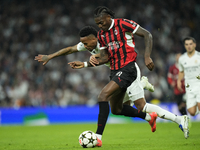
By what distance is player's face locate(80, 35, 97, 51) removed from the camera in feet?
18.3

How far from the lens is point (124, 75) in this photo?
5.16 metres

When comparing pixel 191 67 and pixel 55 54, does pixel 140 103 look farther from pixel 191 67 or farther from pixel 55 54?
pixel 191 67

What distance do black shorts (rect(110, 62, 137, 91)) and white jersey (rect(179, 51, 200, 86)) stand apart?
248 centimetres

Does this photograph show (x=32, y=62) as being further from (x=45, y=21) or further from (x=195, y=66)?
(x=195, y=66)

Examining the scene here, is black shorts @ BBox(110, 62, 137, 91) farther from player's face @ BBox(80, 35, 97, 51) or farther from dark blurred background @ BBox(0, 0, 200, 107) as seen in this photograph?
dark blurred background @ BBox(0, 0, 200, 107)

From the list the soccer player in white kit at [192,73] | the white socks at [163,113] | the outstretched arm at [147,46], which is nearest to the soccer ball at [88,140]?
the outstretched arm at [147,46]

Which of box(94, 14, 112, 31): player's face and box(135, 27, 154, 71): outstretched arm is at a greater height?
box(94, 14, 112, 31): player's face

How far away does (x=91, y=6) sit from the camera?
1795 centimetres

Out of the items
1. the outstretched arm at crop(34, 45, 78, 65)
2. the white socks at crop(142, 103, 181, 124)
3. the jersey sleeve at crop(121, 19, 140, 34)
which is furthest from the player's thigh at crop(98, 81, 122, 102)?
the outstretched arm at crop(34, 45, 78, 65)

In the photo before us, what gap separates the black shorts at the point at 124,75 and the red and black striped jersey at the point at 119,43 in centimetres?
8

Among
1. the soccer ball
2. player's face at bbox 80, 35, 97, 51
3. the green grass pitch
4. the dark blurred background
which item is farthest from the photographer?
the dark blurred background

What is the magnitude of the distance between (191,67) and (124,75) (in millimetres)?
2793

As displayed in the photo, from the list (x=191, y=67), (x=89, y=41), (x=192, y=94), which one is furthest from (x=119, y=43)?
(x=192, y=94)

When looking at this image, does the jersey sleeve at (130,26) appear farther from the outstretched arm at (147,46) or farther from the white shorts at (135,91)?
the white shorts at (135,91)
